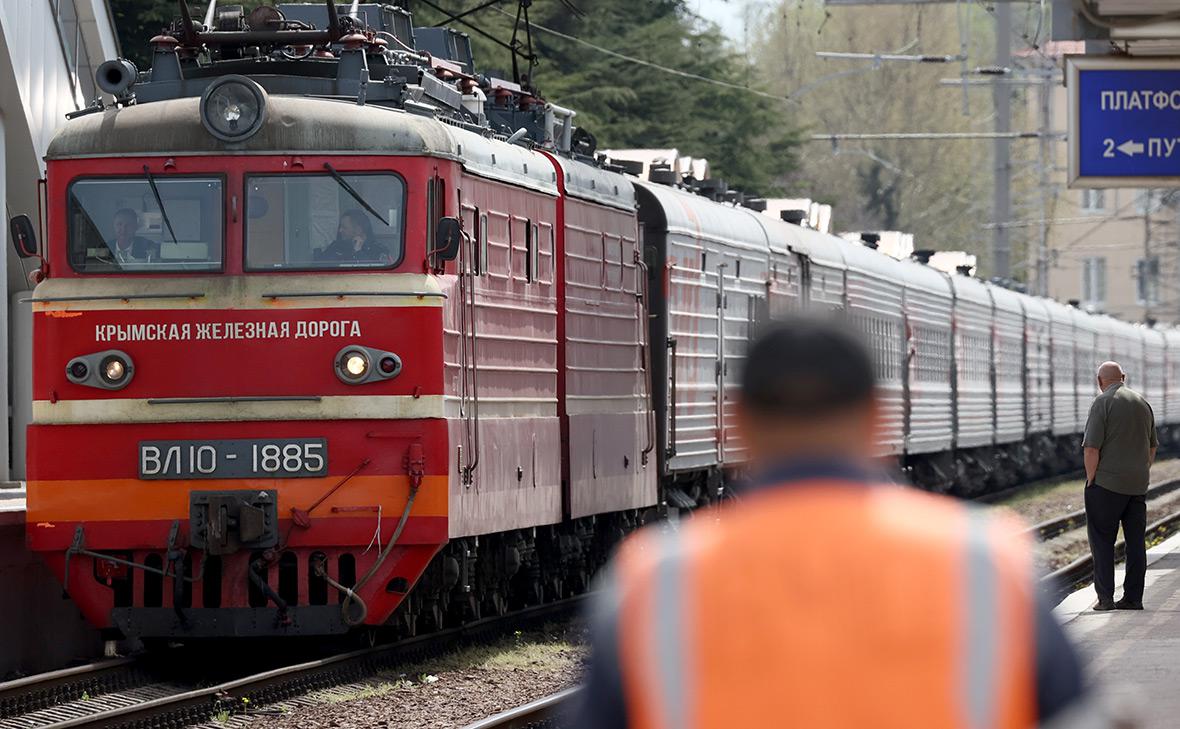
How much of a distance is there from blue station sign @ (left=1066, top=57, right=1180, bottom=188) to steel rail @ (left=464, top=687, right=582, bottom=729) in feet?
16.8

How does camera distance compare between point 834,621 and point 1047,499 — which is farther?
point 1047,499

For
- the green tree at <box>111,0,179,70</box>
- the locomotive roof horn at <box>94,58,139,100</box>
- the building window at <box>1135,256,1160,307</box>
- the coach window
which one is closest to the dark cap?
the coach window

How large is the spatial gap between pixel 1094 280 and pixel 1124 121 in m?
71.6

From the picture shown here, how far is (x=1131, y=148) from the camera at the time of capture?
13992 mm

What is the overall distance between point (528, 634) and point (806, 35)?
156 feet

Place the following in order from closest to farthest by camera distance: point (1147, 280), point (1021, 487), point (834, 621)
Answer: point (834, 621), point (1021, 487), point (1147, 280)

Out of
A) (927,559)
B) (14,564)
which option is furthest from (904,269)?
(927,559)

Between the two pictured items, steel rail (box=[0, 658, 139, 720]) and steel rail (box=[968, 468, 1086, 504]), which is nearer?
steel rail (box=[0, 658, 139, 720])

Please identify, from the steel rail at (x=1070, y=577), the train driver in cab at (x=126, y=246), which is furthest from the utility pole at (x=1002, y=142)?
the train driver in cab at (x=126, y=246)

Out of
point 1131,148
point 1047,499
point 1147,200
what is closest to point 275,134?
point 1131,148

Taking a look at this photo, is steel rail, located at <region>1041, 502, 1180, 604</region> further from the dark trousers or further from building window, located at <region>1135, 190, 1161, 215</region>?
building window, located at <region>1135, 190, 1161, 215</region>

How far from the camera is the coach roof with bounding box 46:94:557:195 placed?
Result: 12.4 metres

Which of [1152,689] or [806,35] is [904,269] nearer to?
[1152,689]

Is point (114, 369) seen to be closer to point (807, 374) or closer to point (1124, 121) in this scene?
point (1124, 121)
